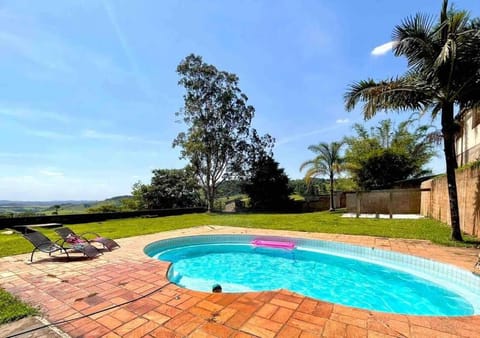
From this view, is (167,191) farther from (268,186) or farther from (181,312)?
(181,312)

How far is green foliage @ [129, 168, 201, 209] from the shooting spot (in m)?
25.2

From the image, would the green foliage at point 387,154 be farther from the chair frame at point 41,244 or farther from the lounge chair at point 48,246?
the chair frame at point 41,244

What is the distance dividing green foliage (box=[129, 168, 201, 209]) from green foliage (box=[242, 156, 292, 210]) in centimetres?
577

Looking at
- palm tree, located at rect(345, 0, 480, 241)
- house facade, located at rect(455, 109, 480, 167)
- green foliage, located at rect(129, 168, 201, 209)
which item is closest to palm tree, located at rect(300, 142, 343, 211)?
house facade, located at rect(455, 109, 480, 167)

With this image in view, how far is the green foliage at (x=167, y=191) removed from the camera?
82.7 ft

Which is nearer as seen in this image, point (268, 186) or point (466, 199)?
point (466, 199)

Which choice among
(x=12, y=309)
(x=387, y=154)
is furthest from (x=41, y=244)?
(x=387, y=154)

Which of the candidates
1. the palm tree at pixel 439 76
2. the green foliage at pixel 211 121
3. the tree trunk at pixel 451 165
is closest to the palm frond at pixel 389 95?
the palm tree at pixel 439 76

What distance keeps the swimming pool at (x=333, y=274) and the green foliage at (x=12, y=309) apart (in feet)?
8.89

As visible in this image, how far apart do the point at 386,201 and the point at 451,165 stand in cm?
912

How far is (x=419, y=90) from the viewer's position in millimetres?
7730

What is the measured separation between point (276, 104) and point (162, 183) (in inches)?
592

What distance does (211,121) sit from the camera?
72.5 feet

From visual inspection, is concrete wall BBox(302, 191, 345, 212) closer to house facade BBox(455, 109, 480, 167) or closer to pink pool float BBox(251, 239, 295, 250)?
house facade BBox(455, 109, 480, 167)
